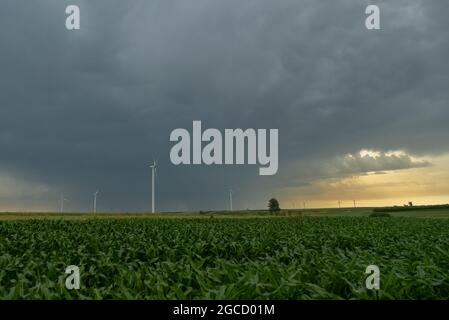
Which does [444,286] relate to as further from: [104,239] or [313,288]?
[104,239]

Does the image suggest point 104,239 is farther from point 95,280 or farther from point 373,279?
point 373,279

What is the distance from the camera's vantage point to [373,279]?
8672mm

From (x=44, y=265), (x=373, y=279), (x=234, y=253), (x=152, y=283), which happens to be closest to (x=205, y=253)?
(x=234, y=253)

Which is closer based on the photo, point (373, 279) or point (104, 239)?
point (373, 279)

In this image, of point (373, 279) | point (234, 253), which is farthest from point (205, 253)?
point (373, 279)

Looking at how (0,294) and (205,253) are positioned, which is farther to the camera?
(205,253)
